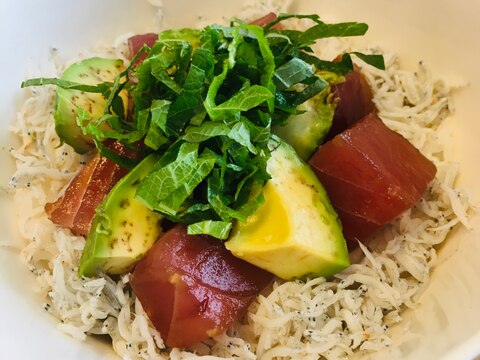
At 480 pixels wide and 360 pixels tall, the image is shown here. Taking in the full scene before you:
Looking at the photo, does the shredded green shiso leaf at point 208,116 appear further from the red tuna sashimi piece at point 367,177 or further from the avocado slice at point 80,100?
the red tuna sashimi piece at point 367,177

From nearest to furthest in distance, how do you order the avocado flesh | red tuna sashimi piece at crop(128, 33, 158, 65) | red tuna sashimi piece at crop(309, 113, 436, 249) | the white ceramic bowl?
1. the white ceramic bowl
2. red tuna sashimi piece at crop(309, 113, 436, 249)
3. the avocado flesh
4. red tuna sashimi piece at crop(128, 33, 158, 65)

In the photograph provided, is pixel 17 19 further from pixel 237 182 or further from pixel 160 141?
pixel 237 182

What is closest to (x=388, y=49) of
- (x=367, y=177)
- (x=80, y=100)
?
(x=367, y=177)

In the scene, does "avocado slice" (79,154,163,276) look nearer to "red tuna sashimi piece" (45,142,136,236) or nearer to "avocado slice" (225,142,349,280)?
"red tuna sashimi piece" (45,142,136,236)

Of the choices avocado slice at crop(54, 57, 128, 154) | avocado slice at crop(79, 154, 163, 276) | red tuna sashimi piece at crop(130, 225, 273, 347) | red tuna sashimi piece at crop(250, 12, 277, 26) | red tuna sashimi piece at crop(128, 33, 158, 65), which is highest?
red tuna sashimi piece at crop(250, 12, 277, 26)

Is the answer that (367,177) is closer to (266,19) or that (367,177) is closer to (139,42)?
(266,19)

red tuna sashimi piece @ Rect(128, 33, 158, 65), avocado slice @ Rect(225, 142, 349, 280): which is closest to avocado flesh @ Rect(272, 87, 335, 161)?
avocado slice @ Rect(225, 142, 349, 280)
